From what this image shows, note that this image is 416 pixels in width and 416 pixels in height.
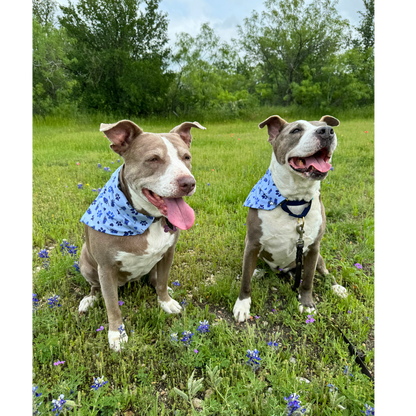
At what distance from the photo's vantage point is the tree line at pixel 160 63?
18859 mm

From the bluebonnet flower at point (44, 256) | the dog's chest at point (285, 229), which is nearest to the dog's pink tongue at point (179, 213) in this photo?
the dog's chest at point (285, 229)

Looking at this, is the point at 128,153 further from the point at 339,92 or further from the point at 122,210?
the point at 339,92

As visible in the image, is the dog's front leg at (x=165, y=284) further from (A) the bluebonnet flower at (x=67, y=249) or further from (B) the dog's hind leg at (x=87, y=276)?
(A) the bluebonnet flower at (x=67, y=249)

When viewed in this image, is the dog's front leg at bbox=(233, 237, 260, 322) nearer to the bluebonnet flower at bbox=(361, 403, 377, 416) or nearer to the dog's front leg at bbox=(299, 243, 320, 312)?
the dog's front leg at bbox=(299, 243, 320, 312)

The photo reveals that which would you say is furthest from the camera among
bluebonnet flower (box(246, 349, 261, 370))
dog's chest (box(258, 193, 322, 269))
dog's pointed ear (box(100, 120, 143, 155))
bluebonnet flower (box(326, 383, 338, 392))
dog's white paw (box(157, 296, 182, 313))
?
dog's white paw (box(157, 296, 182, 313))

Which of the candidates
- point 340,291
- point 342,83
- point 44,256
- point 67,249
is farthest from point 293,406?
point 342,83

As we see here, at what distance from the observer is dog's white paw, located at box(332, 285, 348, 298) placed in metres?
3.01

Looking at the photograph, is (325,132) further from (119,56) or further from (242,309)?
(119,56)

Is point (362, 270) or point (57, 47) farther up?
point (57, 47)

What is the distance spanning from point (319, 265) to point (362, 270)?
1.95 feet

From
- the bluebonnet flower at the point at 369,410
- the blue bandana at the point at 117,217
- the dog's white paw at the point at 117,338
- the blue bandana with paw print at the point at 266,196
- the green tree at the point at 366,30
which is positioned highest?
the green tree at the point at 366,30

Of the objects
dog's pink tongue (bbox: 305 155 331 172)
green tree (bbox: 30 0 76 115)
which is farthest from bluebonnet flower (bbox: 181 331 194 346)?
green tree (bbox: 30 0 76 115)
